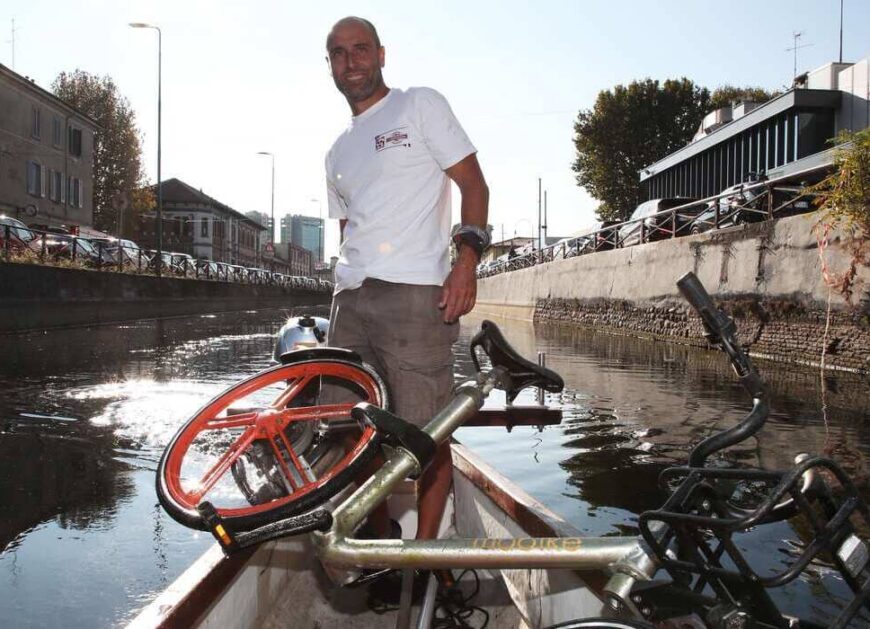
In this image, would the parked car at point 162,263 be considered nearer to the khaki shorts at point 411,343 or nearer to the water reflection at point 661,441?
the water reflection at point 661,441

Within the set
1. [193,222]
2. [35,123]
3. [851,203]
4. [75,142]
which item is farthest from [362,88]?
[193,222]

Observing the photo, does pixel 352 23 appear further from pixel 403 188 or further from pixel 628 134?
pixel 628 134

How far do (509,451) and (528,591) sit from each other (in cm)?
396

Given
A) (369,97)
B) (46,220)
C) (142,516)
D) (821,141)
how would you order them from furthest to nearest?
1. (46,220)
2. (821,141)
3. (142,516)
4. (369,97)

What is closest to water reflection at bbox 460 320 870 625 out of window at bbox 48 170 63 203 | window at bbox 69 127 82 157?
window at bbox 48 170 63 203

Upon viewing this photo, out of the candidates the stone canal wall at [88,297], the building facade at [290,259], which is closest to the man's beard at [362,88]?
the stone canal wall at [88,297]

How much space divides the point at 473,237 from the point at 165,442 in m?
4.80

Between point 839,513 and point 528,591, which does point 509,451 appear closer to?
point 528,591

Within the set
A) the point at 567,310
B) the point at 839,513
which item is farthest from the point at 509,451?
the point at 567,310

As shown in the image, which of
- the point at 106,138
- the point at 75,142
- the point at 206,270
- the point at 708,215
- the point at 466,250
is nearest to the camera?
the point at 466,250

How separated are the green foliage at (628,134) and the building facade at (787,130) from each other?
27.6 ft

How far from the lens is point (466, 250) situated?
2.55 meters

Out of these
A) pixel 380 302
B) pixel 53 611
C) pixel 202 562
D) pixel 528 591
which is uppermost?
pixel 380 302

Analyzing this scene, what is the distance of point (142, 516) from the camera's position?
4691mm
